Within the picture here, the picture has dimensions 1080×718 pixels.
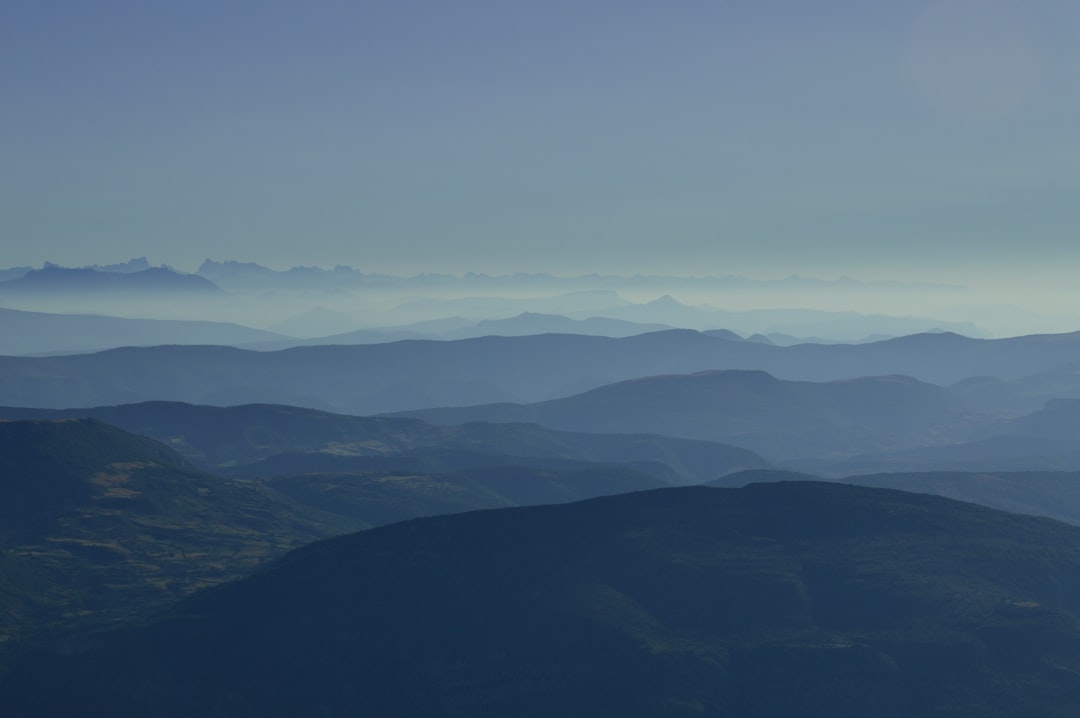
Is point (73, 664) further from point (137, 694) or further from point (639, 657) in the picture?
point (639, 657)

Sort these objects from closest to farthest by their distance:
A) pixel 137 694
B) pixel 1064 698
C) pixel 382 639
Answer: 1. pixel 1064 698
2. pixel 137 694
3. pixel 382 639

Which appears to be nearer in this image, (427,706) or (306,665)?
(427,706)

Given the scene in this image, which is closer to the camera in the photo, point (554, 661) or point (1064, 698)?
point (1064, 698)

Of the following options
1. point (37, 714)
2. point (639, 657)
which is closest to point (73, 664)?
point (37, 714)

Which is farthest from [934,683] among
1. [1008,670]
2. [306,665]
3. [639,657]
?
[306,665]

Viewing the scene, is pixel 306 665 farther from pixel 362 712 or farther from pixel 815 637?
pixel 815 637

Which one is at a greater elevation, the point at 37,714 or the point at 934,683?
the point at 934,683

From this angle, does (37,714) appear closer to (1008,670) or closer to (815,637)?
(815,637)

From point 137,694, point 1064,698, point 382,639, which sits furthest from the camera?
point 382,639

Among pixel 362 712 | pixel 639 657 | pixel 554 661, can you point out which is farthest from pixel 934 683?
pixel 362 712
